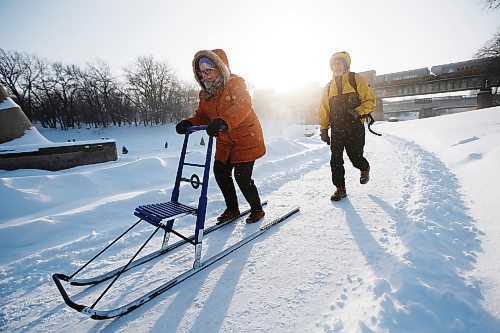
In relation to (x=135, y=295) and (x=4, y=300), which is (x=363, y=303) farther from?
(x=4, y=300)

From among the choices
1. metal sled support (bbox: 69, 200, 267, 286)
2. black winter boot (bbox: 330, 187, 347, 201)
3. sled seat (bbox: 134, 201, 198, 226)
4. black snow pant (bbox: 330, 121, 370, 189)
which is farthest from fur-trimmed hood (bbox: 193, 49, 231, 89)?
black winter boot (bbox: 330, 187, 347, 201)

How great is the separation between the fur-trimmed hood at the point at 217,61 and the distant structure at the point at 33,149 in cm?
834

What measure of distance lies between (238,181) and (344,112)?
1.92 meters

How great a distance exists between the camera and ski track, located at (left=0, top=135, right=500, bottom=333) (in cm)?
153

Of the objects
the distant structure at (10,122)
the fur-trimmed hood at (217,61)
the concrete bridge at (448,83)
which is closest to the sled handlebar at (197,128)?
the fur-trimmed hood at (217,61)

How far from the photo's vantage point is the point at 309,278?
79.5 inches

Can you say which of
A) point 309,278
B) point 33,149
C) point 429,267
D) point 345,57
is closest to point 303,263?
point 309,278

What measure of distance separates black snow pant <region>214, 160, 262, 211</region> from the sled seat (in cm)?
92

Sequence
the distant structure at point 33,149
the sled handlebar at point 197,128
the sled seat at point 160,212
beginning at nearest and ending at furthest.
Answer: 1. the sled seat at point 160,212
2. the sled handlebar at point 197,128
3. the distant structure at point 33,149

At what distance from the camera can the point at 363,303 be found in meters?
1.62

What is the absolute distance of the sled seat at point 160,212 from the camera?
197 centimetres

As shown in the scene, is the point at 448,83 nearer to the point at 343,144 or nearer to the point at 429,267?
the point at 343,144

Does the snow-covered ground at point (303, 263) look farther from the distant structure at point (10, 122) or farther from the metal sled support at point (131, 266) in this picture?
the distant structure at point (10, 122)

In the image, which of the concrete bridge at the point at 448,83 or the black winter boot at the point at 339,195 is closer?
the black winter boot at the point at 339,195
